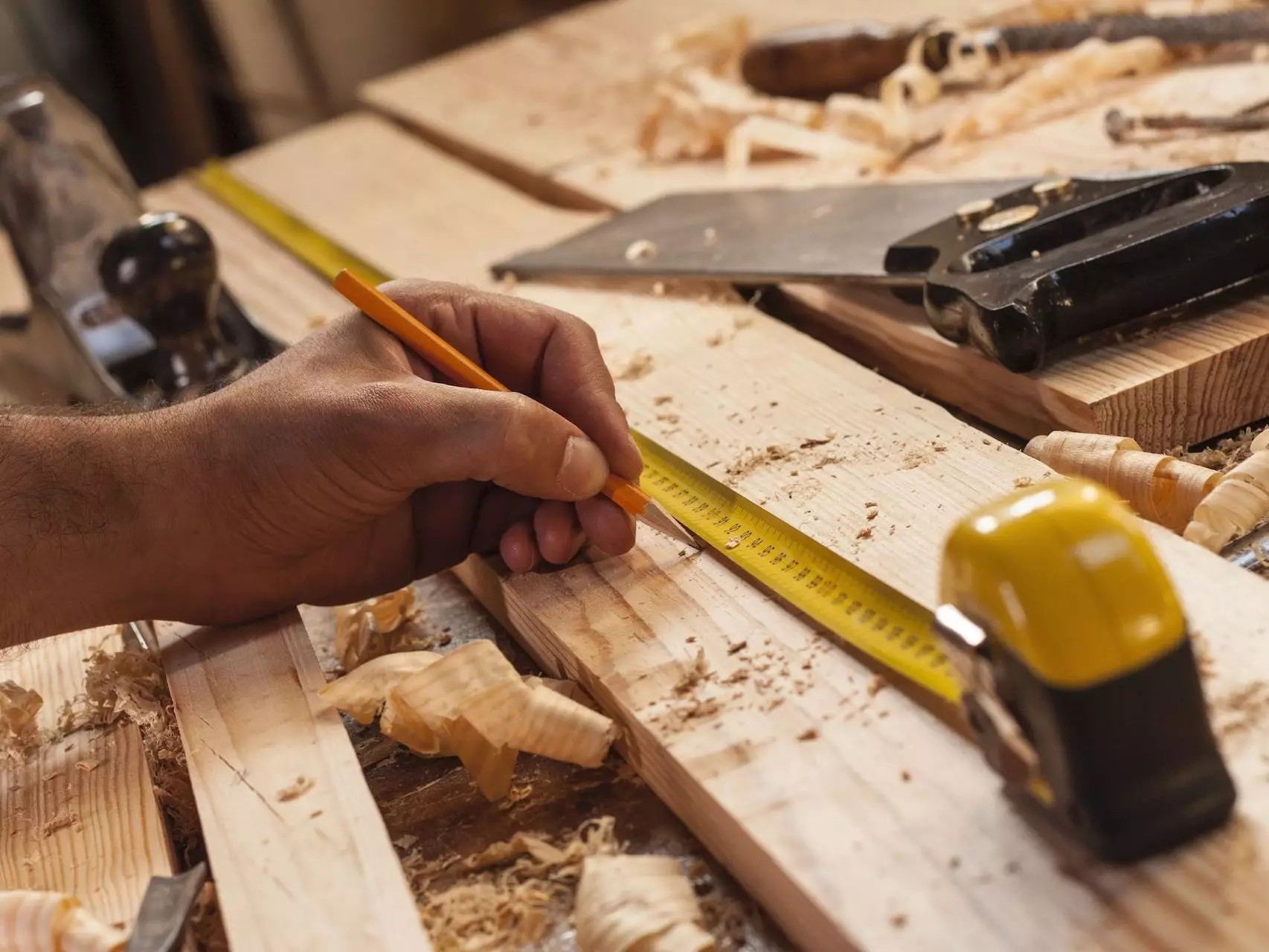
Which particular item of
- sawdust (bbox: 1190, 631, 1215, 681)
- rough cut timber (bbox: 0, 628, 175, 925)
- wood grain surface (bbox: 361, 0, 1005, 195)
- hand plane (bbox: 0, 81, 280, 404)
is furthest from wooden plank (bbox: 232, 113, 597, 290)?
sawdust (bbox: 1190, 631, 1215, 681)

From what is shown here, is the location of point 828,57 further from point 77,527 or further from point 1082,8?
point 77,527

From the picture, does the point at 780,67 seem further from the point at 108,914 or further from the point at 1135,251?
the point at 108,914

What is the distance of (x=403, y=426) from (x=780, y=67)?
1394 mm

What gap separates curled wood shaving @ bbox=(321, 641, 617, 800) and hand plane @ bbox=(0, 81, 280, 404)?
2.57 ft

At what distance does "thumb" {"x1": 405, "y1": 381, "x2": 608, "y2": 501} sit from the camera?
103 cm

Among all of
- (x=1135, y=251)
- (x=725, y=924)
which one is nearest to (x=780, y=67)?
(x=1135, y=251)

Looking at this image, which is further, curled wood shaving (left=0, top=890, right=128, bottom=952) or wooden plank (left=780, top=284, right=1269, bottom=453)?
wooden plank (left=780, top=284, right=1269, bottom=453)

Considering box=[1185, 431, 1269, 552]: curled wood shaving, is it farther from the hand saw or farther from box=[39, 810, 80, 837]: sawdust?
box=[39, 810, 80, 837]: sawdust

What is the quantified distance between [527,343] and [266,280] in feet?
3.43

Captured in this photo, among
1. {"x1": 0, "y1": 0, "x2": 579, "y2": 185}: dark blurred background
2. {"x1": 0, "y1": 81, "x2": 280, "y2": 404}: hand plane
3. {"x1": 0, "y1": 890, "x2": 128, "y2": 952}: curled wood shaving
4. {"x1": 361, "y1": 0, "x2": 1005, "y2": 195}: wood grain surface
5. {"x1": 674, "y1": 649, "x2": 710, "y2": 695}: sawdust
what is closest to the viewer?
{"x1": 0, "y1": 890, "x2": 128, "y2": 952}: curled wood shaving

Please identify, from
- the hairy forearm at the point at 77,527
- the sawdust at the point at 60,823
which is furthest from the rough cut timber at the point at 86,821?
the hairy forearm at the point at 77,527

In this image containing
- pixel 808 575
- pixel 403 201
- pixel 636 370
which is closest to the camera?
pixel 808 575

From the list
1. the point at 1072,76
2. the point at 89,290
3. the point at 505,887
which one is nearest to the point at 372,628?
the point at 505,887

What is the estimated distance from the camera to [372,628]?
1.19 m
